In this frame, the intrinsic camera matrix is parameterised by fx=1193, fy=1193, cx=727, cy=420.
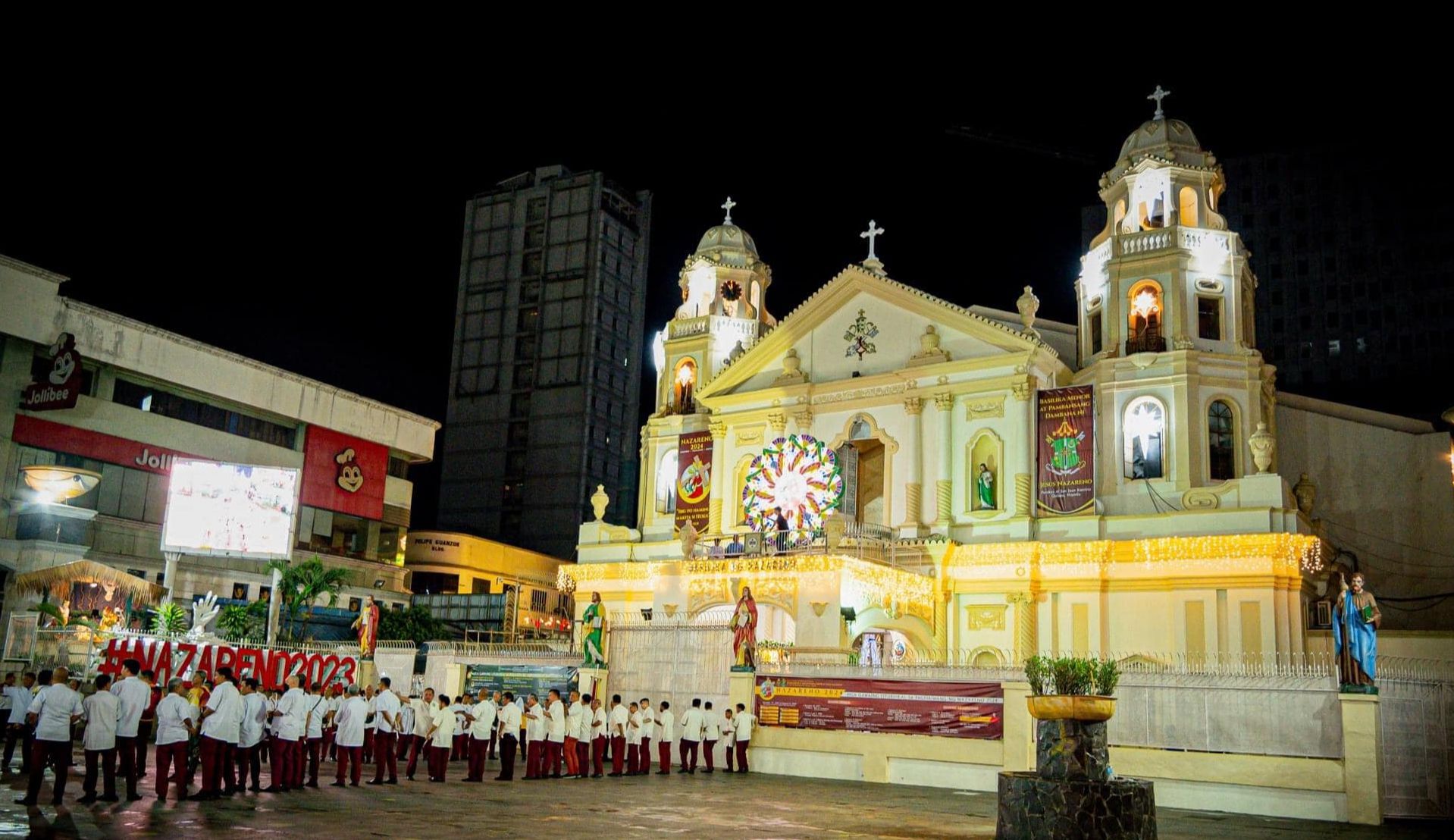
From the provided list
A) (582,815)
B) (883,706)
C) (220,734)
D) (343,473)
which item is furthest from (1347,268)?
(220,734)

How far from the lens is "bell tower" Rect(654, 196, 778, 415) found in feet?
136

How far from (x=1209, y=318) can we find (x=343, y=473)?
36504 millimetres

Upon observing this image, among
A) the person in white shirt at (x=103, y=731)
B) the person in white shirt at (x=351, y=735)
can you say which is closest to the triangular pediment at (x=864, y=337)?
the person in white shirt at (x=351, y=735)

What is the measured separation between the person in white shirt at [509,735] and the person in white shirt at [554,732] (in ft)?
1.62

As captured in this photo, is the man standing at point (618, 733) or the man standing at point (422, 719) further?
the man standing at point (618, 733)

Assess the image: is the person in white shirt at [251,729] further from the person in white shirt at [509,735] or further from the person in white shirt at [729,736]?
the person in white shirt at [729,736]

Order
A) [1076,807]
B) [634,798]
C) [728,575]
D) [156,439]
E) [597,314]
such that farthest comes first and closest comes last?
[597,314] < [156,439] < [728,575] < [634,798] < [1076,807]

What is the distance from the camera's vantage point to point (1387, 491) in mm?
35656

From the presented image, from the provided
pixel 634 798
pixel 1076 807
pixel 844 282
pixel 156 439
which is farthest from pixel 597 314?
pixel 1076 807

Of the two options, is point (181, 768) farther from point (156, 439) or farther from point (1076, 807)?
point (156, 439)

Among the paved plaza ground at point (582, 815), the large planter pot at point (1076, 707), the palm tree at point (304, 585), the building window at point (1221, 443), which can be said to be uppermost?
the building window at point (1221, 443)

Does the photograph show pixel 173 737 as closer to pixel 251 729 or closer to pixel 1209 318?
pixel 251 729

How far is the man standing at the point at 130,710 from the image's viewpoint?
14.4 metres

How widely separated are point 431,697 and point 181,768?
6.22 metres
